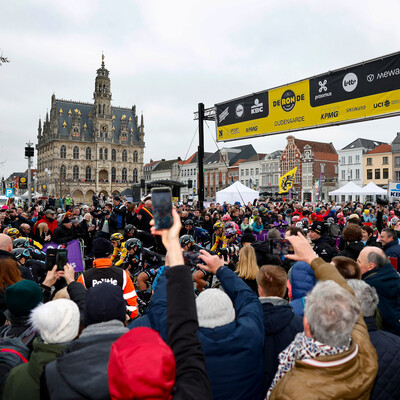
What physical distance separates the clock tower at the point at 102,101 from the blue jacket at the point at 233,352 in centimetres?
8639

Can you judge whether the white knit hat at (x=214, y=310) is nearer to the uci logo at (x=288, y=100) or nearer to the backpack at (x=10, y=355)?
the backpack at (x=10, y=355)

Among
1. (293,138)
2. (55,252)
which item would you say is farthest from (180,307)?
(293,138)

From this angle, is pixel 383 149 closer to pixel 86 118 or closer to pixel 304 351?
pixel 86 118

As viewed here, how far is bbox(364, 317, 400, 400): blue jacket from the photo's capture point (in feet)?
7.16

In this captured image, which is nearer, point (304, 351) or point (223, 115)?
point (304, 351)

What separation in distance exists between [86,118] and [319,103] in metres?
81.3

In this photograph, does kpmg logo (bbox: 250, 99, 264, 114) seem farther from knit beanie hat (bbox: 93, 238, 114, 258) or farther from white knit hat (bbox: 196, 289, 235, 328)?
white knit hat (bbox: 196, 289, 235, 328)

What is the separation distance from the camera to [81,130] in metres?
84.0

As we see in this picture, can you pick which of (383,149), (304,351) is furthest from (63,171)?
(304,351)

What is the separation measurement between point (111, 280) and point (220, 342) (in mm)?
2750

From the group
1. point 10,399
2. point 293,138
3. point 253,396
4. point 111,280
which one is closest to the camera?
point 10,399

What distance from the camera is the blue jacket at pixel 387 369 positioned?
2184mm

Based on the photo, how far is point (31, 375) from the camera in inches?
73.2

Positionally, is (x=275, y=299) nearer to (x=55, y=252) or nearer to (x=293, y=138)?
(x=55, y=252)
